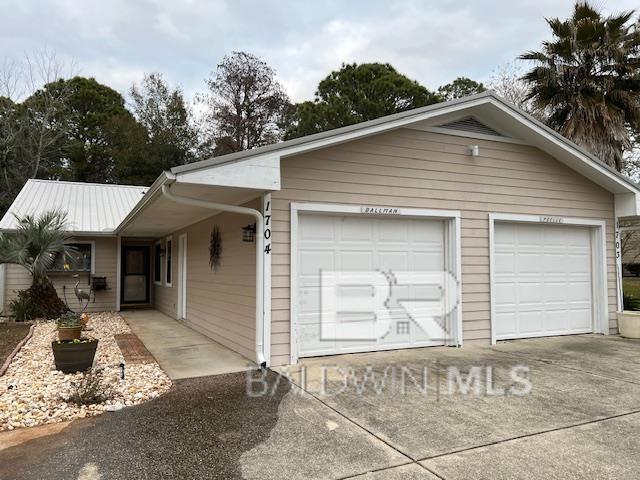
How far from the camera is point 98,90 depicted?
26.7m

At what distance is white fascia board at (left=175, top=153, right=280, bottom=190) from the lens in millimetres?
5133

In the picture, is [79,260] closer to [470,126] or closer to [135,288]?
[135,288]

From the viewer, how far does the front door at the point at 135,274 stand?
14.7 m

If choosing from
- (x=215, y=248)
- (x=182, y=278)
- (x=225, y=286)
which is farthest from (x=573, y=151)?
(x=182, y=278)

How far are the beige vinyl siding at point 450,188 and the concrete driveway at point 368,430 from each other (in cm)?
147

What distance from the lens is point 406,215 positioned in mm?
6832

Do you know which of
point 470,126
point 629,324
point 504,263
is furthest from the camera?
point 629,324

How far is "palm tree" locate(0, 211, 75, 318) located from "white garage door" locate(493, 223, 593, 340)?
9.36 metres

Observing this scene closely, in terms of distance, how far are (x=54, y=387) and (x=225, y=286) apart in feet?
10.1

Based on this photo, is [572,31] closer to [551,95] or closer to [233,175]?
[551,95]

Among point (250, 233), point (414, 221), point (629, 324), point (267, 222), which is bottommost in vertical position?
point (629, 324)

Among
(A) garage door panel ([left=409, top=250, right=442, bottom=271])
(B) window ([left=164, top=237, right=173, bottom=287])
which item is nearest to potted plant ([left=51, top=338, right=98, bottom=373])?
(A) garage door panel ([left=409, top=250, right=442, bottom=271])

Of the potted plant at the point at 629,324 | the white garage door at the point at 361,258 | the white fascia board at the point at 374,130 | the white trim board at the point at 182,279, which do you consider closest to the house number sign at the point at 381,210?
the white garage door at the point at 361,258

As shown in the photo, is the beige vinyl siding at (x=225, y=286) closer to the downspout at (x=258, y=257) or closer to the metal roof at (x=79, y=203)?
the downspout at (x=258, y=257)
